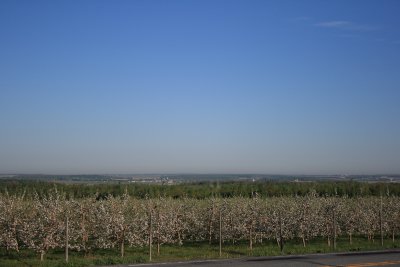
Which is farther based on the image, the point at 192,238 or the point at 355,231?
the point at 355,231

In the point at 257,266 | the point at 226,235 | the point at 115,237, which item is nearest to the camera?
the point at 257,266

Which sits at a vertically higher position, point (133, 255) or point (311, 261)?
point (311, 261)

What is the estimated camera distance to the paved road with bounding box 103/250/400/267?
51.5ft

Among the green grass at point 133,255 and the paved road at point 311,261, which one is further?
the green grass at point 133,255

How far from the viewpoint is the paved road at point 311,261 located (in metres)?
15.7

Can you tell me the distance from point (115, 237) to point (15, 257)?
4599 millimetres

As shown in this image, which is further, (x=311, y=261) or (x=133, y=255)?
→ (x=133, y=255)

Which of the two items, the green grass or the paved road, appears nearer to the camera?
the paved road

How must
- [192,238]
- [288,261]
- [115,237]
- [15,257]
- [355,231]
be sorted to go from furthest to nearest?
1. [355,231]
2. [192,238]
3. [115,237]
4. [15,257]
5. [288,261]

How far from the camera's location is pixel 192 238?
29.1m

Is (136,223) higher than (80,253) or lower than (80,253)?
higher

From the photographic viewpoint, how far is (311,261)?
648 inches

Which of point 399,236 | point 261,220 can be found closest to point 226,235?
point 261,220

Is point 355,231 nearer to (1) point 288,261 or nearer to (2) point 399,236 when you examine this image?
(2) point 399,236
